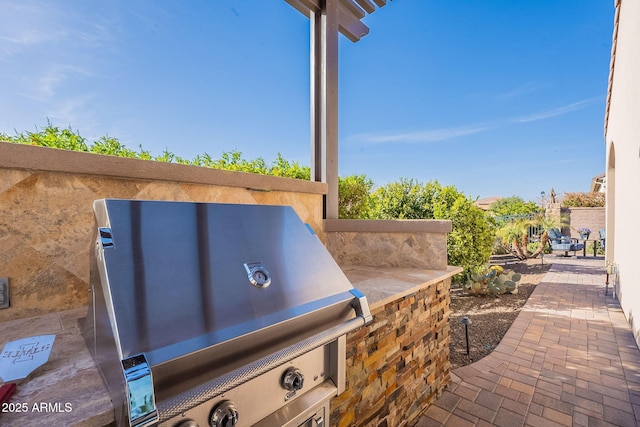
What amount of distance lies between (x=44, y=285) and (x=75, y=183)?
0.57 m

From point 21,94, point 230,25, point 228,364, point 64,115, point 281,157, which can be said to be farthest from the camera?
point 230,25

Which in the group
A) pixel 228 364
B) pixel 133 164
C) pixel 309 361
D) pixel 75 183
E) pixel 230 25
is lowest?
pixel 309 361

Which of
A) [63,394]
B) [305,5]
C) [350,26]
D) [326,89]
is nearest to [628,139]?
[350,26]

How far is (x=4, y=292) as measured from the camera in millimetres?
1354

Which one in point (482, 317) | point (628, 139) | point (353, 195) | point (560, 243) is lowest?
point (482, 317)

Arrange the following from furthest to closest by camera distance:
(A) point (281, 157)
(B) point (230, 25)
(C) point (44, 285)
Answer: (B) point (230, 25) < (A) point (281, 157) < (C) point (44, 285)

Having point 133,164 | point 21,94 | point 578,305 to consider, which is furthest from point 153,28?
point 578,305

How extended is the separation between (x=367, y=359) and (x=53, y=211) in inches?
80.0

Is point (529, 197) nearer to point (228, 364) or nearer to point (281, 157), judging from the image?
point (281, 157)

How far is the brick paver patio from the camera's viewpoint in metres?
2.40

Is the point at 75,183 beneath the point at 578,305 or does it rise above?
above

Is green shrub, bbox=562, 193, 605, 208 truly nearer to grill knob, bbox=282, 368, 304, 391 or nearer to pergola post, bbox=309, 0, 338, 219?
pergola post, bbox=309, 0, 338, 219

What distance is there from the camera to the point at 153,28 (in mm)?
3340

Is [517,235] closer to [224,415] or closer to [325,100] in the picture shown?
[325,100]
